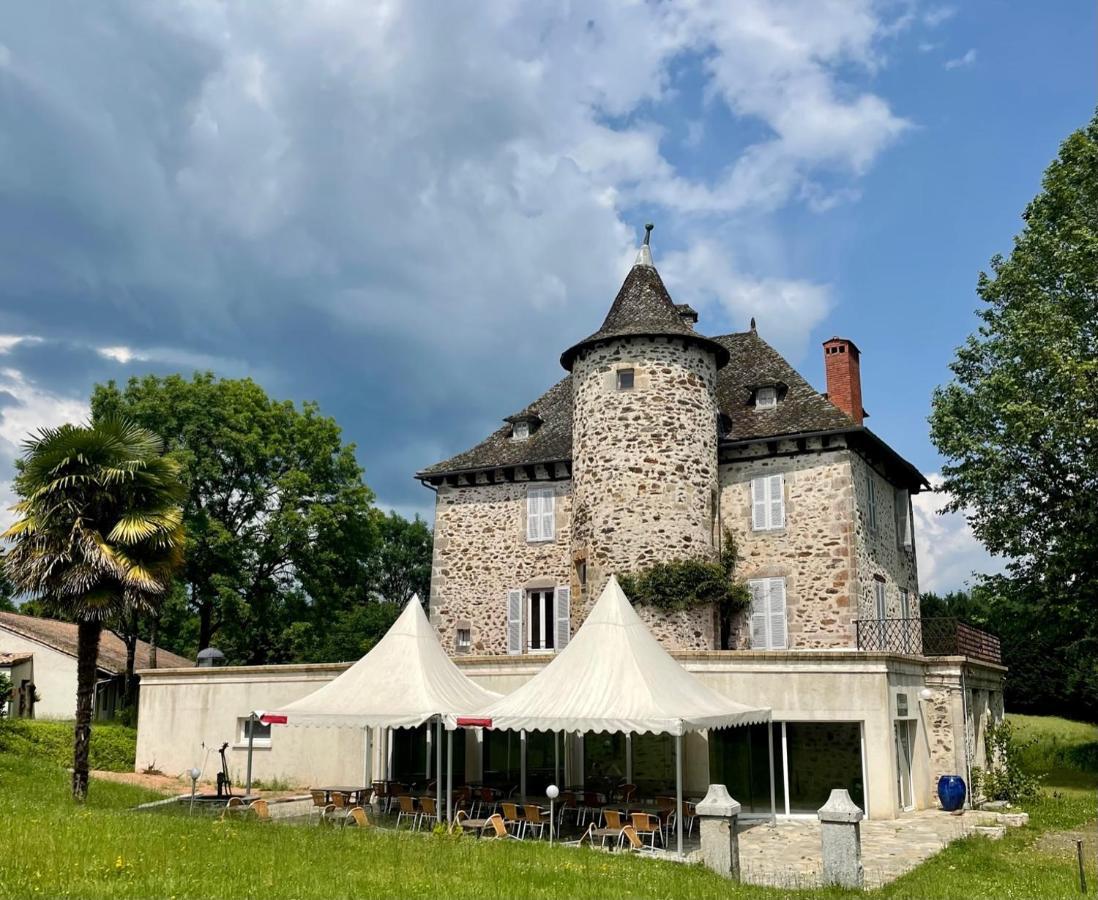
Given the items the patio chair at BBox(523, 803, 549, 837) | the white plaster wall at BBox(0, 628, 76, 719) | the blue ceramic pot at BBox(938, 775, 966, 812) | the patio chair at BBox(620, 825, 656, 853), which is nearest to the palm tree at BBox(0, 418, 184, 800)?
the patio chair at BBox(523, 803, 549, 837)

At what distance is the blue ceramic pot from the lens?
16.9 meters

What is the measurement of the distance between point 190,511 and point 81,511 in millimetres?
14556

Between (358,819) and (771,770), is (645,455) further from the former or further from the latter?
(358,819)

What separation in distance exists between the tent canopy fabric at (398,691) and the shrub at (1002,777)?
9308 mm

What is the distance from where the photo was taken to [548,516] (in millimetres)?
23328

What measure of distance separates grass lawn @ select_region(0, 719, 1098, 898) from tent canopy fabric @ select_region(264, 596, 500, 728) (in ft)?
7.07

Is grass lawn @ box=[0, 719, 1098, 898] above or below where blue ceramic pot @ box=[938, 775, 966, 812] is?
above

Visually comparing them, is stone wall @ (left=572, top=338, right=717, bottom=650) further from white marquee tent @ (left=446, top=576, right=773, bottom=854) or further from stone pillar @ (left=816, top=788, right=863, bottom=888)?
stone pillar @ (left=816, top=788, right=863, bottom=888)

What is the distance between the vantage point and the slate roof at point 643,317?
21219 millimetres

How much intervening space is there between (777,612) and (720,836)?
10627 mm

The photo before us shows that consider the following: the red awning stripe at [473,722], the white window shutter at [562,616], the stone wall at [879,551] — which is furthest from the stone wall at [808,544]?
the red awning stripe at [473,722]

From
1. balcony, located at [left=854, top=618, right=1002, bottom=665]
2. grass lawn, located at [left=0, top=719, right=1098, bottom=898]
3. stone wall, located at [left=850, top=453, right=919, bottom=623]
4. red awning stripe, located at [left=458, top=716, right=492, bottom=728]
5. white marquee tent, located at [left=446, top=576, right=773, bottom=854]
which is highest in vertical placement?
stone wall, located at [left=850, top=453, right=919, bottom=623]

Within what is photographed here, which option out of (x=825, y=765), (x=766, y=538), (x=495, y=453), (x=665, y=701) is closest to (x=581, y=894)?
(x=665, y=701)

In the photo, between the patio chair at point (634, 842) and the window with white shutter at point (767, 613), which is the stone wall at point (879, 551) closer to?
the window with white shutter at point (767, 613)
